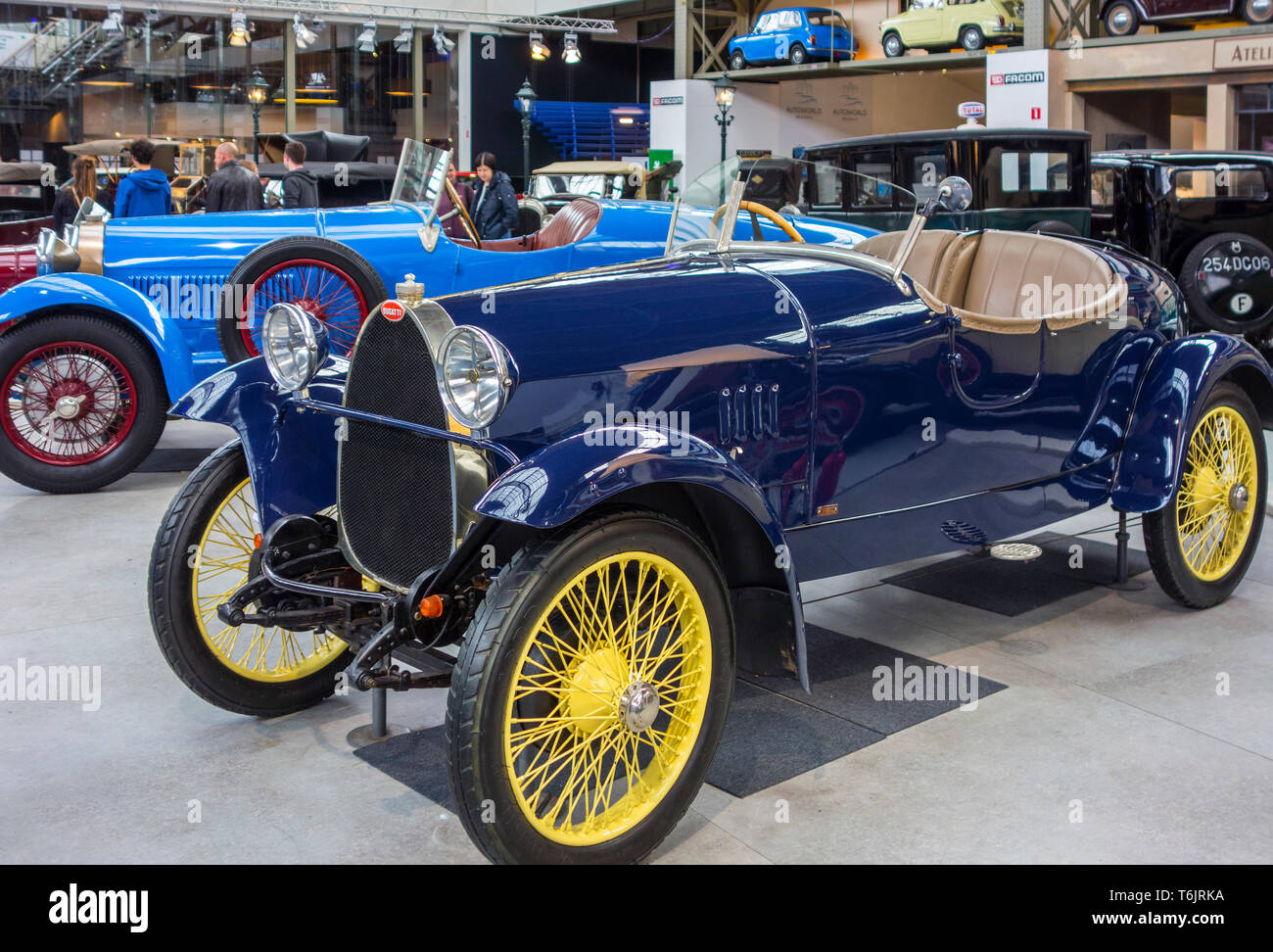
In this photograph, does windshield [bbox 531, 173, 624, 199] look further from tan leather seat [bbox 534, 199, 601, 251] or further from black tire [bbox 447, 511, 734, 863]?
black tire [bbox 447, 511, 734, 863]

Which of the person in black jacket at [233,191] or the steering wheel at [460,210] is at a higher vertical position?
the person in black jacket at [233,191]

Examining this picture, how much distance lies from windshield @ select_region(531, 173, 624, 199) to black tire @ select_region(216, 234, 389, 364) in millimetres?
10693

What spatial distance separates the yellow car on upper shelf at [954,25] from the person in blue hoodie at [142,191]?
45.9 feet

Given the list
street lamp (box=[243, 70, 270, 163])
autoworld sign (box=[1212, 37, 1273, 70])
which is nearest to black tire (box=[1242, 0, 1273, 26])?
autoworld sign (box=[1212, 37, 1273, 70])

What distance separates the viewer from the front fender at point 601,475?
2.38 metres

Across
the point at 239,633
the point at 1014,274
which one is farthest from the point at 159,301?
the point at 1014,274

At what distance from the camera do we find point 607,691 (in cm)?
258

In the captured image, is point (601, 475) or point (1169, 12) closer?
point (601, 475)

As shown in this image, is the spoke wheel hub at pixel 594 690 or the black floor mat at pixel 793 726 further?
the black floor mat at pixel 793 726

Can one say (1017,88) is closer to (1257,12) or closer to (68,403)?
(1257,12)

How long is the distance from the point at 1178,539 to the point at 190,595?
313 centimetres

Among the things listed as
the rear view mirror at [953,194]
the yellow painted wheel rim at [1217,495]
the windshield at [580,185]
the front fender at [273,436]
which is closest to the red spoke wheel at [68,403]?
the front fender at [273,436]

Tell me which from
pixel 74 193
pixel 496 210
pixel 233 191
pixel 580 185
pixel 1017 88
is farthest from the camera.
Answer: pixel 1017 88

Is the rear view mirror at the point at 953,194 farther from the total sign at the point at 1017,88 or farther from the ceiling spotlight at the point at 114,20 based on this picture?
the ceiling spotlight at the point at 114,20
